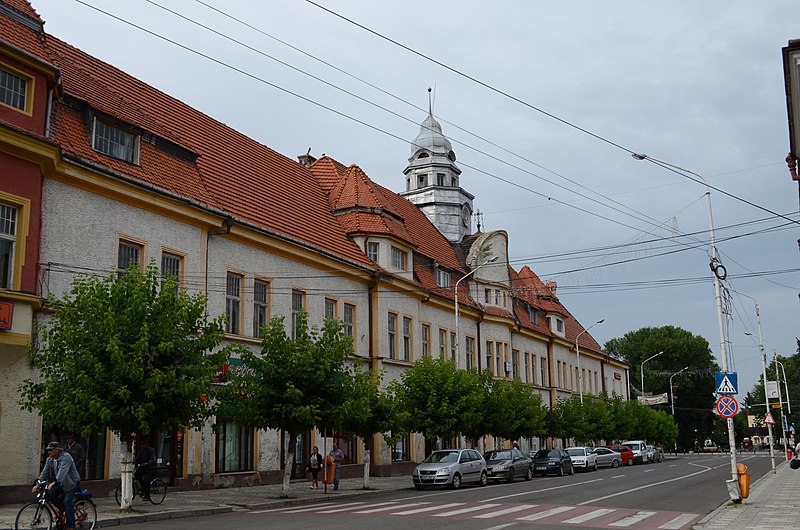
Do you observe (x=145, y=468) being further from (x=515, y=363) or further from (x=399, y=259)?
(x=515, y=363)

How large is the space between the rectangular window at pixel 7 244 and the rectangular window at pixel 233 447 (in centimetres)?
883

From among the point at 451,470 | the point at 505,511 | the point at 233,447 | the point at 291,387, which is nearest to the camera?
the point at 505,511

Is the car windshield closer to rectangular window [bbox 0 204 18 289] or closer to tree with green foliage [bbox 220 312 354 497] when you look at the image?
tree with green foliage [bbox 220 312 354 497]

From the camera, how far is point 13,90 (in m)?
19.9

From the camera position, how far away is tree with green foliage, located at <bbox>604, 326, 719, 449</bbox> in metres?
97.9

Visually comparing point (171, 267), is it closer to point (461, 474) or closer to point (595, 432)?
point (461, 474)

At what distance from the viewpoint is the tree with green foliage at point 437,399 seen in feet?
108

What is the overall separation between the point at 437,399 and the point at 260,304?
28.5 ft

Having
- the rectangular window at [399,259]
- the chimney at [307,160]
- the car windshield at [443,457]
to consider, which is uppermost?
the chimney at [307,160]

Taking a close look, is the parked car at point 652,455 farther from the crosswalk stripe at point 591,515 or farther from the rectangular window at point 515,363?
the crosswalk stripe at point 591,515

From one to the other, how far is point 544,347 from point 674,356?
4595 cm

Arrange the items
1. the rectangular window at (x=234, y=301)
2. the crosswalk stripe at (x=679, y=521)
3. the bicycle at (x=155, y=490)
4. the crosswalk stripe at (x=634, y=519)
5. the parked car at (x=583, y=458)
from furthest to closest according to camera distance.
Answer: the parked car at (x=583, y=458)
the rectangular window at (x=234, y=301)
the bicycle at (x=155, y=490)
the crosswalk stripe at (x=634, y=519)
the crosswalk stripe at (x=679, y=521)

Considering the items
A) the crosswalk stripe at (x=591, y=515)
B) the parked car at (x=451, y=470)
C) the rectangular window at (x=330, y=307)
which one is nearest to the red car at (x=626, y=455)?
the parked car at (x=451, y=470)

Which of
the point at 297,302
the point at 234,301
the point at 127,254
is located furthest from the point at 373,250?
the point at 127,254
